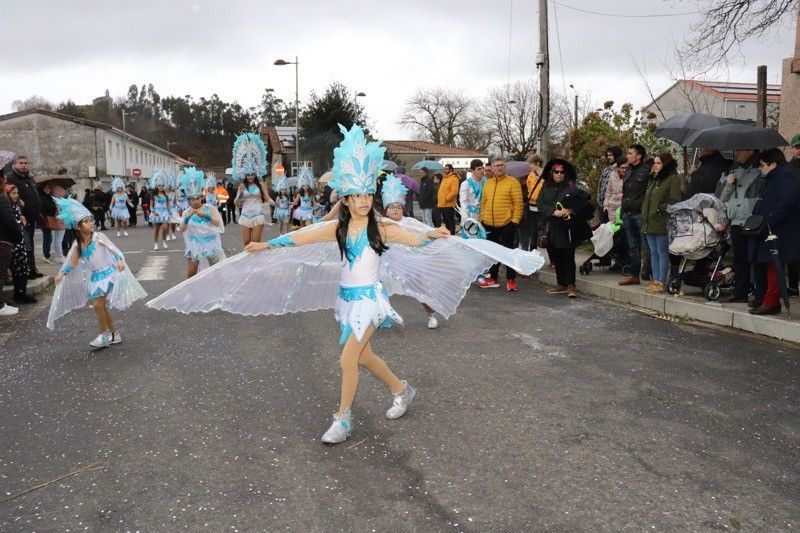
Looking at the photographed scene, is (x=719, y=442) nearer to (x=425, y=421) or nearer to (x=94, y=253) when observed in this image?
(x=425, y=421)

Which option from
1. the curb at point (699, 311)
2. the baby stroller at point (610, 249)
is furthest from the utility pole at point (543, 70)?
the curb at point (699, 311)

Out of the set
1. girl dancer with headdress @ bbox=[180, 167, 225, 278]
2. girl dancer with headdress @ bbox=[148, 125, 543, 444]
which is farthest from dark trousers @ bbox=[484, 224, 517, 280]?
girl dancer with headdress @ bbox=[148, 125, 543, 444]

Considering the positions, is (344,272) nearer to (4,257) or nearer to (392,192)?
(392,192)

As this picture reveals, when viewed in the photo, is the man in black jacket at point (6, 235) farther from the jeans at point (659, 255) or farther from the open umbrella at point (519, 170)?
the jeans at point (659, 255)

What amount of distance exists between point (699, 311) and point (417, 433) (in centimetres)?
503

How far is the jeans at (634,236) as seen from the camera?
32.9 feet

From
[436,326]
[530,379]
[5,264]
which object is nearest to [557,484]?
[530,379]

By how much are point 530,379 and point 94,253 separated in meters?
4.80

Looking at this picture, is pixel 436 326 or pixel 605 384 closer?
pixel 605 384

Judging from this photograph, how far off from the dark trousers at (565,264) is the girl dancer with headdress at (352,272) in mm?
4727

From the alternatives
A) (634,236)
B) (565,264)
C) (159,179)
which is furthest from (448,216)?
(159,179)

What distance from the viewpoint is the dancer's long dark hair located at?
15.6ft

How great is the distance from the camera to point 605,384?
575cm

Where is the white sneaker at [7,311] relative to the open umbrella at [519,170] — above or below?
below
